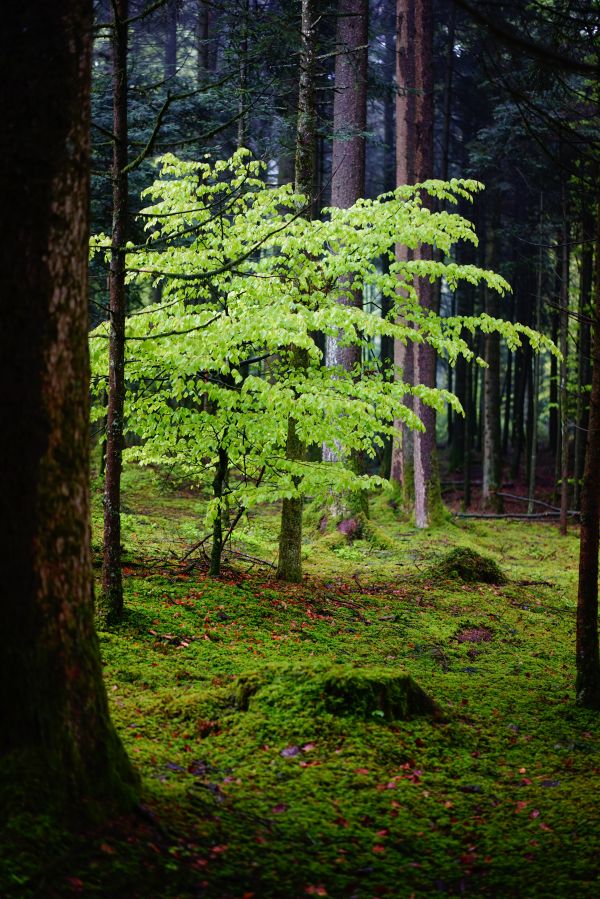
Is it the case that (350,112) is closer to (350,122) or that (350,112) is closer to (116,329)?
(350,122)

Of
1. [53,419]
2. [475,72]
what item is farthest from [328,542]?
[475,72]

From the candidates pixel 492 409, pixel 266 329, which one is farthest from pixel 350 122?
pixel 492 409

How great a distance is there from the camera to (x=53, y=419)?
3.19 m

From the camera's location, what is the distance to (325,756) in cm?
481

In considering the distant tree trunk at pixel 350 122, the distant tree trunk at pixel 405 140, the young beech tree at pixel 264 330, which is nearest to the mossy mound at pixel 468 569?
the distant tree trunk at pixel 350 122

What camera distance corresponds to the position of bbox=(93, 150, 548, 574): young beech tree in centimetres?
791

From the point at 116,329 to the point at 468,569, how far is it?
8.18 meters

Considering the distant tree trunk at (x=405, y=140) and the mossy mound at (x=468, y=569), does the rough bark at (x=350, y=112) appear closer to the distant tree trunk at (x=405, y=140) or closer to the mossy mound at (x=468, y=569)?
the distant tree trunk at (x=405, y=140)

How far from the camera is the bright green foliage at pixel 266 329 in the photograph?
26.0 ft

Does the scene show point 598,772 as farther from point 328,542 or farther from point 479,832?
point 328,542

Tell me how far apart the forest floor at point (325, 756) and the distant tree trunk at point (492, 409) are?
1329 centimetres

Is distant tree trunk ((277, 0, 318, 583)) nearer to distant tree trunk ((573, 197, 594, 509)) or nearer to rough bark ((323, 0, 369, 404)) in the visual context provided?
rough bark ((323, 0, 369, 404))

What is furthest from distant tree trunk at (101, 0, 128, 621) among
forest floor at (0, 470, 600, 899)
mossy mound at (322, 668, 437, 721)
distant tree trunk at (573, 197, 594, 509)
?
distant tree trunk at (573, 197, 594, 509)

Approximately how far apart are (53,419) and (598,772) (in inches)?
184
